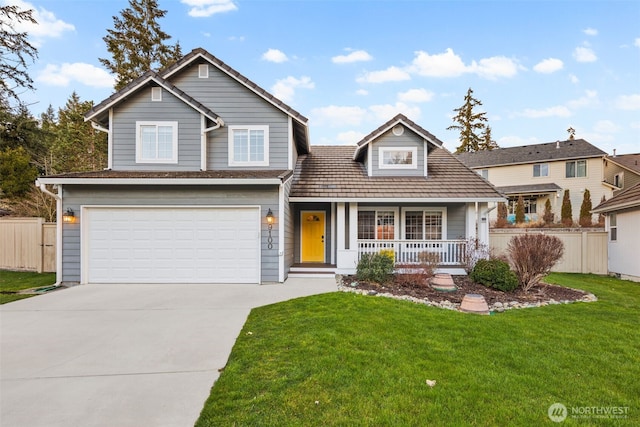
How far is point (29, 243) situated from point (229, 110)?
28.2 feet

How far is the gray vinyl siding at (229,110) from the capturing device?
9.72 m

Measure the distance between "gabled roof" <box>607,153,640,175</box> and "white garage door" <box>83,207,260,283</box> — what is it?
3007 cm

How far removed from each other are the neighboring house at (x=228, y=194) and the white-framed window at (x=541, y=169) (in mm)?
19328

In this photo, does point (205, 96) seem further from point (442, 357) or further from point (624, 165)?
point (624, 165)

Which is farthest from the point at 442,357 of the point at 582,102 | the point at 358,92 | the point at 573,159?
the point at 573,159

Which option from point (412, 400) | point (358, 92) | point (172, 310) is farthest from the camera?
point (358, 92)

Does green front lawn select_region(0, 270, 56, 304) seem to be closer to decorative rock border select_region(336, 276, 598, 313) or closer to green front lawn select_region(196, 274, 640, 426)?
green front lawn select_region(196, 274, 640, 426)

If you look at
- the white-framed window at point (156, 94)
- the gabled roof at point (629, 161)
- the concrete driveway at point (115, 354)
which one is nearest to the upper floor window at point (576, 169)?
the gabled roof at point (629, 161)

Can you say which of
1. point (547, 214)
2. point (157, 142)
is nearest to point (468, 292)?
point (157, 142)

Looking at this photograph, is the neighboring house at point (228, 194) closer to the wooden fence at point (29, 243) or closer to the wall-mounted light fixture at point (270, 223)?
the wall-mounted light fixture at point (270, 223)

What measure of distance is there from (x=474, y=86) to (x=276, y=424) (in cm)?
3936

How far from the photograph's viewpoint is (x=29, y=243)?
10445mm

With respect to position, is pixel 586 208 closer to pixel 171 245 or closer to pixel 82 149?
pixel 171 245

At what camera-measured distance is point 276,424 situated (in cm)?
250
